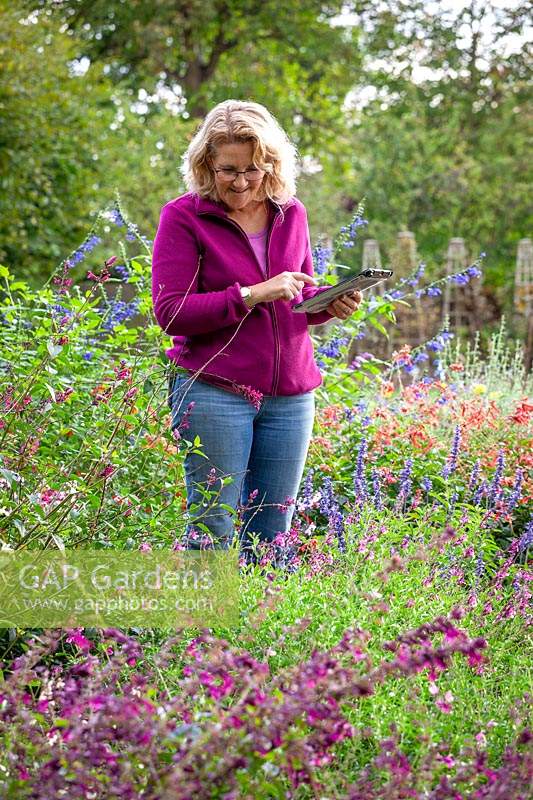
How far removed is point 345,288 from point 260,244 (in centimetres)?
35

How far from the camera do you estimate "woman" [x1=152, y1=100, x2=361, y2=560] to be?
284 centimetres

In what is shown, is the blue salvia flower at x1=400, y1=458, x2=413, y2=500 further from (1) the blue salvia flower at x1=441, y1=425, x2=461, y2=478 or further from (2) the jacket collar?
(2) the jacket collar

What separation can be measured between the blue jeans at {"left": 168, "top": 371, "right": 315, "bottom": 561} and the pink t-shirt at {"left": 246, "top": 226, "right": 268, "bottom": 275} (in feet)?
Result: 1.33

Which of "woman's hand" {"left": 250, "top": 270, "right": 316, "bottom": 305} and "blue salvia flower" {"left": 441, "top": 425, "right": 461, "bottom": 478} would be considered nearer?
"woman's hand" {"left": 250, "top": 270, "right": 316, "bottom": 305}

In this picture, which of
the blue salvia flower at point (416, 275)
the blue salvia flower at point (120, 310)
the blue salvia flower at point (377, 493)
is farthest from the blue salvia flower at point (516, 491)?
the blue salvia flower at point (120, 310)

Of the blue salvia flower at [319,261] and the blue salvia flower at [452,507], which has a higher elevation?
the blue salvia flower at [319,261]

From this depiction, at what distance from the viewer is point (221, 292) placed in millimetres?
2832

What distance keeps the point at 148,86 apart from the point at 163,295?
15.1 m

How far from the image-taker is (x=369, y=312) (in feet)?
14.8

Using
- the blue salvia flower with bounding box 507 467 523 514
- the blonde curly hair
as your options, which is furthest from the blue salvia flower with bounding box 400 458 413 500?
the blonde curly hair

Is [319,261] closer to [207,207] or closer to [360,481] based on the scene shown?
[360,481]

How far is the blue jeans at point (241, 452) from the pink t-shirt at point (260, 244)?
0.41m

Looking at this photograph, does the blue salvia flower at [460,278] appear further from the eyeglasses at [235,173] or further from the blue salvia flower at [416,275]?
the eyeglasses at [235,173]

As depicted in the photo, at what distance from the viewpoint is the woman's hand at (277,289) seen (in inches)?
109
